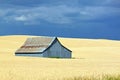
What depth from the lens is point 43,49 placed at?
7675 centimetres

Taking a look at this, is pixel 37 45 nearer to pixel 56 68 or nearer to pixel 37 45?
pixel 37 45

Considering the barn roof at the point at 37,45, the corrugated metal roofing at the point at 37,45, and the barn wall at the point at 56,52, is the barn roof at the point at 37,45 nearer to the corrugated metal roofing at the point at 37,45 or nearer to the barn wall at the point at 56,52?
the corrugated metal roofing at the point at 37,45

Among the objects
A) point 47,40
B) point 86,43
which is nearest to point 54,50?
point 47,40

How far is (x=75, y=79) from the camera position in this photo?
2042cm

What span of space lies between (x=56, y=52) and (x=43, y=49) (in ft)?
12.3

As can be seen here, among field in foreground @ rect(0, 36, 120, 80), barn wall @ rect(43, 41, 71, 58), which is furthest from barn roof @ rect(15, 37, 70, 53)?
field in foreground @ rect(0, 36, 120, 80)

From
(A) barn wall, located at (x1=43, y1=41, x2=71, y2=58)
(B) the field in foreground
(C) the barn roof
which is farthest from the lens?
(A) barn wall, located at (x1=43, y1=41, x2=71, y2=58)

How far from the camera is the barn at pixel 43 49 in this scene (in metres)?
76.8

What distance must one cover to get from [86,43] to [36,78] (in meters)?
104

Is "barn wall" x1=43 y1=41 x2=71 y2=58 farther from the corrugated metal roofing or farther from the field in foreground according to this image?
the field in foreground

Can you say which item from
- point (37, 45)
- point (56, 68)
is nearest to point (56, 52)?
point (37, 45)

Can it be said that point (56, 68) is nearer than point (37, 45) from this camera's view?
Yes

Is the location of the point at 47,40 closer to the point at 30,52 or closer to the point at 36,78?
the point at 30,52

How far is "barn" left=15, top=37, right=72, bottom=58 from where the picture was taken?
76.8 m
